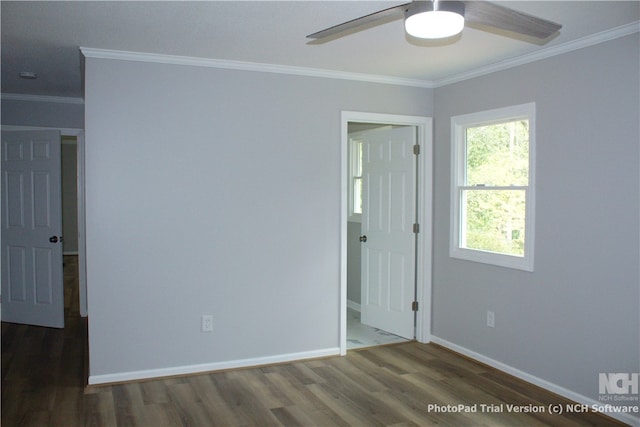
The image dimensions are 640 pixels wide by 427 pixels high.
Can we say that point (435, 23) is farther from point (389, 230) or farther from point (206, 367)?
point (389, 230)

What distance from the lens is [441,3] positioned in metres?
1.85

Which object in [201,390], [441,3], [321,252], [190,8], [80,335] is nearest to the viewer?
[441,3]

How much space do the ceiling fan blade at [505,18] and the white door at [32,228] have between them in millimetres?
4781

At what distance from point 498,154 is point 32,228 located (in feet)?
15.6

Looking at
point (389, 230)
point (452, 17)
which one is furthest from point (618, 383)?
point (452, 17)

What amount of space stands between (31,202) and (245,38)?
3498 mm

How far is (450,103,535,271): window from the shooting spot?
3854 mm

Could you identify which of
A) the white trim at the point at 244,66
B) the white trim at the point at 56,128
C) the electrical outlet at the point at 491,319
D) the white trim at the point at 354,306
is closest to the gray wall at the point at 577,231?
the electrical outlet at the point at 491,319

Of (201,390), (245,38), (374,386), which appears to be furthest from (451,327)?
(245,38)

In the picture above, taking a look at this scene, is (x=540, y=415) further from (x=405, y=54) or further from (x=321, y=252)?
(x=405, y=54)

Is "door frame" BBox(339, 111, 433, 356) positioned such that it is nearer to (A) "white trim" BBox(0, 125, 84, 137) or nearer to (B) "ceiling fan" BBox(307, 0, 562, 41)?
(B) "ceiling fan" BBox(307, 0, 562, 41)

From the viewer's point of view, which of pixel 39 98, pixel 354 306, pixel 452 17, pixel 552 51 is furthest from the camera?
pixel 354 306

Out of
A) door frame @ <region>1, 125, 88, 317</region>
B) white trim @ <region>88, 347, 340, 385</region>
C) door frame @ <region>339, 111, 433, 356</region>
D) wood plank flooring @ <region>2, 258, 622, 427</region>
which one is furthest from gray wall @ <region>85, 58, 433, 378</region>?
door frame @ <region>1, 125, 88, 317</region>

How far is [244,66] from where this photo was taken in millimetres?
4074
